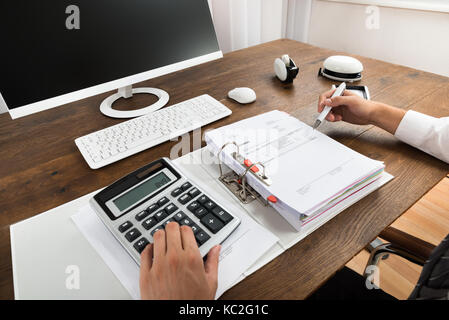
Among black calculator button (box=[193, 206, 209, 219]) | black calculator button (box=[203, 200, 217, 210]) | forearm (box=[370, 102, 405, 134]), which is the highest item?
forearm (box=[370, 102, 405, 134])

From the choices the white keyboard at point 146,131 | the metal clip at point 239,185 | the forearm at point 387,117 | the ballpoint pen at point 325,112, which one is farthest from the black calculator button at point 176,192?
the forearm at point 387,117

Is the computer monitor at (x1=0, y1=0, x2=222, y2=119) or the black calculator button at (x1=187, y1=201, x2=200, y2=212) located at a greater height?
the computer monitor at (x1=0, y1=0, x2=222, y2=119)

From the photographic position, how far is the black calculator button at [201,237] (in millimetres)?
461

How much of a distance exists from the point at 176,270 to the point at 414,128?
0.64m

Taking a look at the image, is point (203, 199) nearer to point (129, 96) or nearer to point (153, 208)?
point (153, 208)

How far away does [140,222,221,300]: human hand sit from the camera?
0.41 metres

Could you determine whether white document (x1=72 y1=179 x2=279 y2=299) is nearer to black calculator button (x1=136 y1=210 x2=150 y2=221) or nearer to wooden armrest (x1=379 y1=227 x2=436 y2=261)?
black calculator button (x1=136 y1=210 x2=150 y2=221)

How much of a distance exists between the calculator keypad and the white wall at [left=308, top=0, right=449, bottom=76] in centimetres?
196

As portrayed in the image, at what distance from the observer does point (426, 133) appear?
67 centimetres

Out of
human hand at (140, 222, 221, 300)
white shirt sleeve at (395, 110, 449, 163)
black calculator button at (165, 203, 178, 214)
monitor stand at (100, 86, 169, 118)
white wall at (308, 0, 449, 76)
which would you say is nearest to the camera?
human hand at (140, 222, 221, 300)

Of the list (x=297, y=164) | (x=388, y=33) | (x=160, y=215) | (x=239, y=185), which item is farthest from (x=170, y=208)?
(x=388, y=33)

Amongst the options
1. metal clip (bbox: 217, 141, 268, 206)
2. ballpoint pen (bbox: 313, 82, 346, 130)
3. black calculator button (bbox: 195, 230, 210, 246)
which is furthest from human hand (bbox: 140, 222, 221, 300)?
ballpoint pen (bbox: 313, 82, 346, 130)
